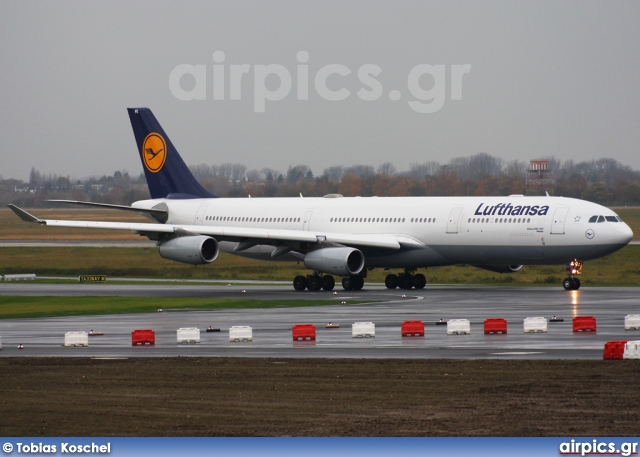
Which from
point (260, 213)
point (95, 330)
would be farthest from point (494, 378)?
point (260, 213)

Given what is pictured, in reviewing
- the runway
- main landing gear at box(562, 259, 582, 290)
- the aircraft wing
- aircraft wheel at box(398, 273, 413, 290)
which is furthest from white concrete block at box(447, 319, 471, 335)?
aircraft wheel at box(398, 273, 413, 290)

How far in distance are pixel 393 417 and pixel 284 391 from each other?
140 inches

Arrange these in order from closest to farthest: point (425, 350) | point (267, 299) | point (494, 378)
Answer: point (494, 378) < point (425, 350) < point (267, 299)

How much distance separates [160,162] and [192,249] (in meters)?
12.0

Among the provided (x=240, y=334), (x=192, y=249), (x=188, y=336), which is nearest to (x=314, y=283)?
(x=192, y=249)

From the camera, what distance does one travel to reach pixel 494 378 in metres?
23.8

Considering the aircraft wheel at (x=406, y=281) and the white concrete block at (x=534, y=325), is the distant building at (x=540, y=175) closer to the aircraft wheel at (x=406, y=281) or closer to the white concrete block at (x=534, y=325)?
the aircraft wheel at (x=406, y=281)

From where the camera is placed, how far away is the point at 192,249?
181 ft

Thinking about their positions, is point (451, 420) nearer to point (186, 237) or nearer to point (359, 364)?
point (359, 364)

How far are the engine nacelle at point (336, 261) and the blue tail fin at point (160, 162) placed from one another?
1294cm

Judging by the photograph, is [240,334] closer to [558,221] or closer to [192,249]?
[192,249]

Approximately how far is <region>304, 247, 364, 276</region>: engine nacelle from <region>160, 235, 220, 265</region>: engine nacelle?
14.6 feet

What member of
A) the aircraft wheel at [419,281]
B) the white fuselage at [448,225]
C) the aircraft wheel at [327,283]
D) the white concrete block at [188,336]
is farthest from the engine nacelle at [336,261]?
the white concrete block at [188,336]

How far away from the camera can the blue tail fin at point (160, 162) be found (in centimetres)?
6588
